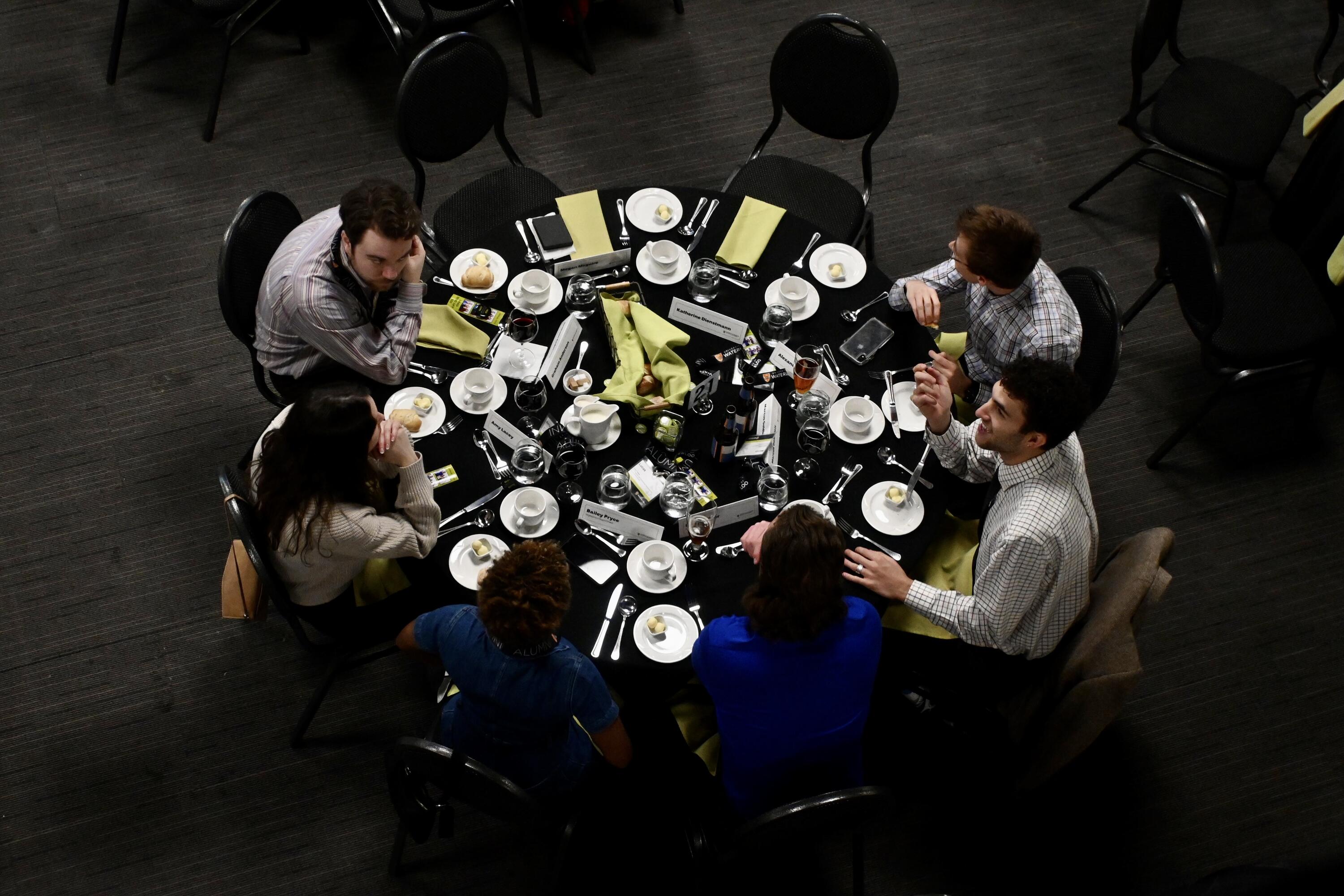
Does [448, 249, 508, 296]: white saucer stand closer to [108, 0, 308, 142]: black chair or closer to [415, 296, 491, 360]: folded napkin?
[415, 296, 491, 360]: folded napkin

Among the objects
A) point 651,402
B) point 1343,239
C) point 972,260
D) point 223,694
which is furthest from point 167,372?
point 1343,239

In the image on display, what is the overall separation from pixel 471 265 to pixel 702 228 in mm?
939

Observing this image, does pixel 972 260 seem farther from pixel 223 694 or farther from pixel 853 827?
pixel 223 694

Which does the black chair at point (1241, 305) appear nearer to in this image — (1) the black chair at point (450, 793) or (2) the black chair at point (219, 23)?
(1) the black chair at point (450, 793)

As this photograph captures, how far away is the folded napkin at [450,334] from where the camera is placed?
3.55 meters

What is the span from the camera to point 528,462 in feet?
10.7

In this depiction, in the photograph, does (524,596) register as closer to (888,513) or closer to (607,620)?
(607,620)

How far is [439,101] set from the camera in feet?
13.6

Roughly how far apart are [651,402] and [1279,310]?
299 centimetres

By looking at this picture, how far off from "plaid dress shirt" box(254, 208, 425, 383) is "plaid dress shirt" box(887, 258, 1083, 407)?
6.08 ft

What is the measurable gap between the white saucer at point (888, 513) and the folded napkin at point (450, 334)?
1482mm


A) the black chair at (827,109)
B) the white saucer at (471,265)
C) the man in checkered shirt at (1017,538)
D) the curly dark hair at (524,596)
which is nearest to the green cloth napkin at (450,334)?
the white saucer at (471,265)

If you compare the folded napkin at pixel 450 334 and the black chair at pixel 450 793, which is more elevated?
the folded napkin at pixel 450 334

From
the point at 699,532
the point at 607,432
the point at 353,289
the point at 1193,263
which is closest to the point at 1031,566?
the point at 699,532
